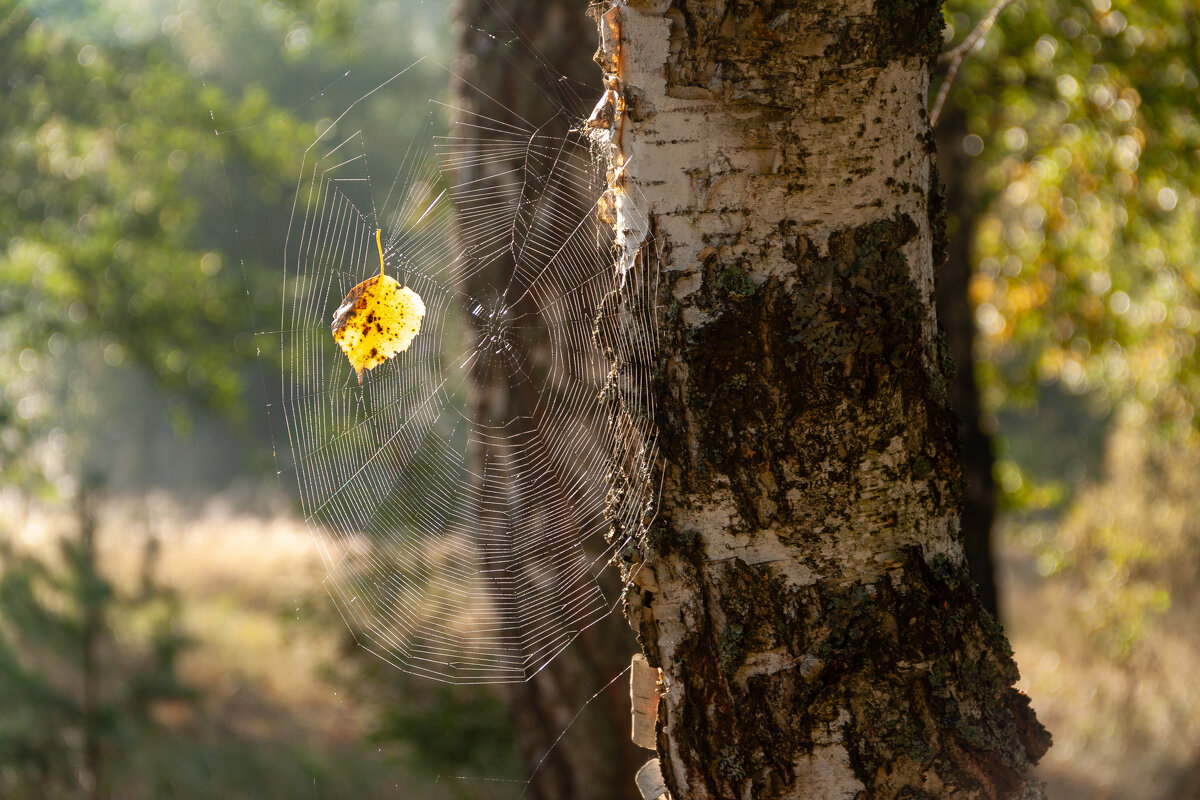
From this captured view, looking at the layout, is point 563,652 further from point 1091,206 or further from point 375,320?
point 1091,206

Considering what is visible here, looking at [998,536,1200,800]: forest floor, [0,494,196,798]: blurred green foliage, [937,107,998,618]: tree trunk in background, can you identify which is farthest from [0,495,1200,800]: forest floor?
[937,107,998,618]: tree trunk in background

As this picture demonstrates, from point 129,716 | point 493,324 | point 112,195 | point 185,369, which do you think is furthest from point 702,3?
point 112,195

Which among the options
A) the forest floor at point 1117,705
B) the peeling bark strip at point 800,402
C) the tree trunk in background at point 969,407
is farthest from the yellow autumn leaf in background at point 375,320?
the forest floor at point 1117,705

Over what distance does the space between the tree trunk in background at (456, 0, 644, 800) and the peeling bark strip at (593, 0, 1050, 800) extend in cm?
156

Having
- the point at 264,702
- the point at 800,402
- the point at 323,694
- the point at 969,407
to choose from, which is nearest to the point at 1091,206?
the point at 969,407

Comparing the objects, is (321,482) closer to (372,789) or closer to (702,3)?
(372,789)

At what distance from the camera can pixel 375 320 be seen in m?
1.76

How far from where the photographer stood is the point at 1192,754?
5648 mm

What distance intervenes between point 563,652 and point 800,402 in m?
1.89

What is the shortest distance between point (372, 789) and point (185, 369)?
3669mm

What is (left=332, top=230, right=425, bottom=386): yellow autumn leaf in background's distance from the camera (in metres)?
1.66

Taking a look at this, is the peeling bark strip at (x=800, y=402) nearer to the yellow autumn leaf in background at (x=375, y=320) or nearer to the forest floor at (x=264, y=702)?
the yellow autumn leaf in background at (x=375, y=320)

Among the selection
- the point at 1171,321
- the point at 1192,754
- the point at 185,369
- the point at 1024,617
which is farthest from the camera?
the point at 1024,617

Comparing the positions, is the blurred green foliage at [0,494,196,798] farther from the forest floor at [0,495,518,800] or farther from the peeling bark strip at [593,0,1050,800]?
the peeling bark strip at [593,0,1050,800]
